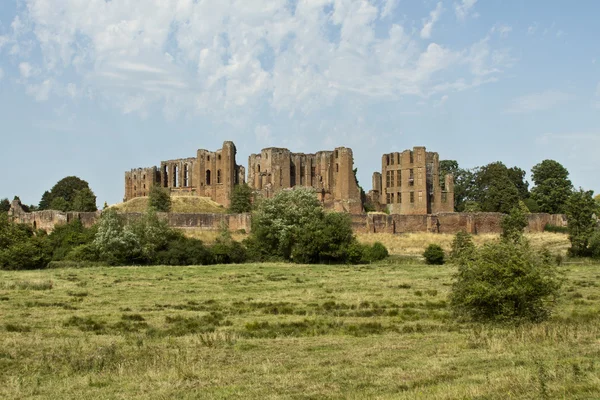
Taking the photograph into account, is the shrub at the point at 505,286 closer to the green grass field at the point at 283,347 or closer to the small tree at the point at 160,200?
the green grass field at the point at 283,347

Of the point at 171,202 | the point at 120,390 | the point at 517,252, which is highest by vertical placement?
the point at 171,202

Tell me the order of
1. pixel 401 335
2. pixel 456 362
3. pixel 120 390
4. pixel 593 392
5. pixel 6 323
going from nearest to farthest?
pixel 593 392 < pixel 120 390 < pixel 456 362 < pixel 401 335 < pixel 6 323

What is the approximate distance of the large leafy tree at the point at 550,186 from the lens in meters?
84.8

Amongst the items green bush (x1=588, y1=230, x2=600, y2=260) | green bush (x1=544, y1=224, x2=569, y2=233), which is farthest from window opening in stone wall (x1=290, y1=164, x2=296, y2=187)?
green bush (x1=588, y1=230, x2=600, y2=260)

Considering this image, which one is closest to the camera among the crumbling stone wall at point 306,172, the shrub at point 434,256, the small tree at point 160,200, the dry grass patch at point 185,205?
the shrub at point 434,256

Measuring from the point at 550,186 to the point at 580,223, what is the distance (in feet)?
123

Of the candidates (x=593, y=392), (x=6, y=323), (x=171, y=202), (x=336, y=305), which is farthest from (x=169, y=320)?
(x=171, y=202)

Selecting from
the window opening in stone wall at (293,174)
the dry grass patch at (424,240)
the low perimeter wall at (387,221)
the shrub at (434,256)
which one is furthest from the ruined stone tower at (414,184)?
the shrub at (434,256)

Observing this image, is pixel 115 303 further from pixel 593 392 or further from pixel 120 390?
pixel 593 392

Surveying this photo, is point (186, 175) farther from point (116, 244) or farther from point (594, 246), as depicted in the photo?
point (594, 246)

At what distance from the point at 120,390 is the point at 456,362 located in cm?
607

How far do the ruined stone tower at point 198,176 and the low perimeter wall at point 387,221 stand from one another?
78.0 feet

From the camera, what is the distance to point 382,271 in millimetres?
39781

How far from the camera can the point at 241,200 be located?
78375mm
